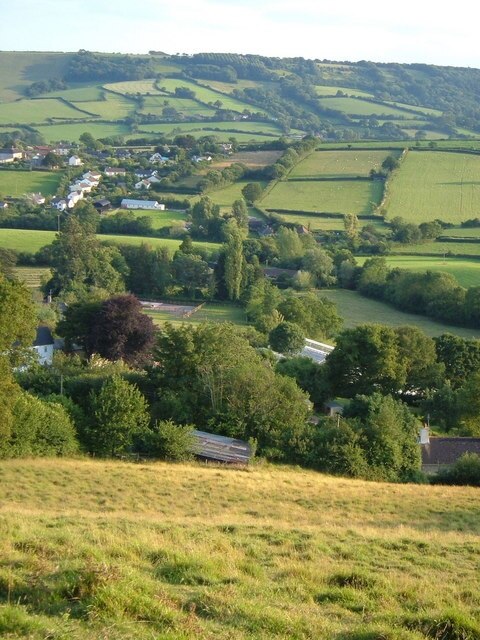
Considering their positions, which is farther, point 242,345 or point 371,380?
point 371,380

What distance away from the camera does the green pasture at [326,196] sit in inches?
3319

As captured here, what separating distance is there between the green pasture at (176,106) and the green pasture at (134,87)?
6.03m

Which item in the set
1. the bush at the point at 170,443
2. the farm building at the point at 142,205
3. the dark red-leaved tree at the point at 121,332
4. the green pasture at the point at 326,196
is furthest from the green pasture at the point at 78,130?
the bush at the point at 170,443

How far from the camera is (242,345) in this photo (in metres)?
31.2

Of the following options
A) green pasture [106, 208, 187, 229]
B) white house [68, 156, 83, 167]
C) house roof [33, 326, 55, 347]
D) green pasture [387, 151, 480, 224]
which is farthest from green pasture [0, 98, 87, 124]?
house roof [33, 326, 55, 347]

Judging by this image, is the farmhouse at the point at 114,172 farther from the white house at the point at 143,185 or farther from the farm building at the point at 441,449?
the farm building at the point at 441,449

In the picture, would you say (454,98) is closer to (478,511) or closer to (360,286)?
(360,286)

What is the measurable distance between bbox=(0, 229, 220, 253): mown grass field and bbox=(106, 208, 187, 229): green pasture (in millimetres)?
4852

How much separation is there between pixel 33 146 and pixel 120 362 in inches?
3688

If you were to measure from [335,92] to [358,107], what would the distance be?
22.1 metres

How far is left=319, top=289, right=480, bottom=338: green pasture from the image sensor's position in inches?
2060

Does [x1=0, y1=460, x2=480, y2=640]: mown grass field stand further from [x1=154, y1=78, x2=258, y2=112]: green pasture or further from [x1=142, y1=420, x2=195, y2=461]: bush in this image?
[x1=154, y1=78, x2=258, y2=112]: green pasture

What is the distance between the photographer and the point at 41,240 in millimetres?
69938

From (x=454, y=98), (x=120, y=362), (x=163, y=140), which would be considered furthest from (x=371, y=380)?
(x=454, y=98)
